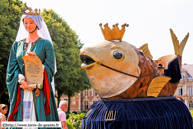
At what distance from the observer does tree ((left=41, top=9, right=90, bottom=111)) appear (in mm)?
21359

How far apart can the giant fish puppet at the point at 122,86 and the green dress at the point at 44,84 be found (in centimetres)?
124

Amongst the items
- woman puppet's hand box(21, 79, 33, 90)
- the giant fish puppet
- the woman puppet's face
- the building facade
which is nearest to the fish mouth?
the giant fish puppet

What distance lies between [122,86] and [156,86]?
685 millimetres

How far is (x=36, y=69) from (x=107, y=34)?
5.87 ft

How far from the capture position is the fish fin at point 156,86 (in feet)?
16.7

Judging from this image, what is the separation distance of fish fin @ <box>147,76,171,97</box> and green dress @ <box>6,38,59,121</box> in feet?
7.28

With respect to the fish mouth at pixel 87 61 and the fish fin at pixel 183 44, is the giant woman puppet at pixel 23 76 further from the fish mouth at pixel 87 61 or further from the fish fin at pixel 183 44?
the fish fin at pixel 183 44

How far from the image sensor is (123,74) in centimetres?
489

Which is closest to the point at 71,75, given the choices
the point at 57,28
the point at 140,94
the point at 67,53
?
the point at 67,53

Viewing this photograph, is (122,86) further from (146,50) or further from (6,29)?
(6,29)

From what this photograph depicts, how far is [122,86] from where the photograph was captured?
490 centimetres

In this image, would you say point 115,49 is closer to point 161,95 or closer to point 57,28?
point 161,95

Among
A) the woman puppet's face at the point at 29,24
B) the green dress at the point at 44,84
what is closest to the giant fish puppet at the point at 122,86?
the green dress at the point at 44,84

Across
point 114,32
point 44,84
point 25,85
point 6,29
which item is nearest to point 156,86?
point 114,32
